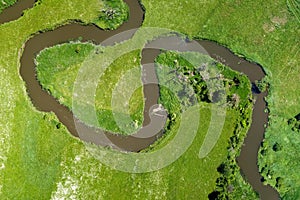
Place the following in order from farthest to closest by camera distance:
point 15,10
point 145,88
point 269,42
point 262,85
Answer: point 269,42 → point 262,85 → point 145,88 → point 15,10

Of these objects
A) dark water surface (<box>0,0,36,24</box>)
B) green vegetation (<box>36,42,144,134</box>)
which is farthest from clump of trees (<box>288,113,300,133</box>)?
dark water surface (<box>0,0,36,24</box>)

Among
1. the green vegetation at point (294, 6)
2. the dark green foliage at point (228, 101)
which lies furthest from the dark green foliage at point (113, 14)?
the green vegetation at point (294, 6)

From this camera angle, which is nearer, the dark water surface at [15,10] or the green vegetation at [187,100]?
the dark water surface at [15,10]

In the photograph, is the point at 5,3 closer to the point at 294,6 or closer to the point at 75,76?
the point at 75,76

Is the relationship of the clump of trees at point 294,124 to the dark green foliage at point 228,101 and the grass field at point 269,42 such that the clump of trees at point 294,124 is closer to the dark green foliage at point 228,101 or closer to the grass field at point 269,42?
the grass field at point 269,42

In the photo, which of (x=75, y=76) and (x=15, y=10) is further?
(x=75, y=76)

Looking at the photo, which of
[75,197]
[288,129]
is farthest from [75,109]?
[288,129]

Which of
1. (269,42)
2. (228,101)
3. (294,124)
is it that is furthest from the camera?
(269,42)

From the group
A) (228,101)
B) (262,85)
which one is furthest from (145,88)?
(262,85)

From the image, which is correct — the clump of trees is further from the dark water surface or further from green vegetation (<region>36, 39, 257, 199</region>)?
the dark water surface

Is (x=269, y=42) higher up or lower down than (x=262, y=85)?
higher up
